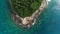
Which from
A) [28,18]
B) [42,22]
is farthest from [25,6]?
[42,22]

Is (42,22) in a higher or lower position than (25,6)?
lower

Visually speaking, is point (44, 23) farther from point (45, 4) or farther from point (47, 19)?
point (45, 4)

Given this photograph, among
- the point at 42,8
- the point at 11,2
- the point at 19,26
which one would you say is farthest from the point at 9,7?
the point at 42,8

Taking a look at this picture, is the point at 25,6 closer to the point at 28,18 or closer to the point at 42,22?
the point at 28,18

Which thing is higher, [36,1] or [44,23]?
[36,1]
